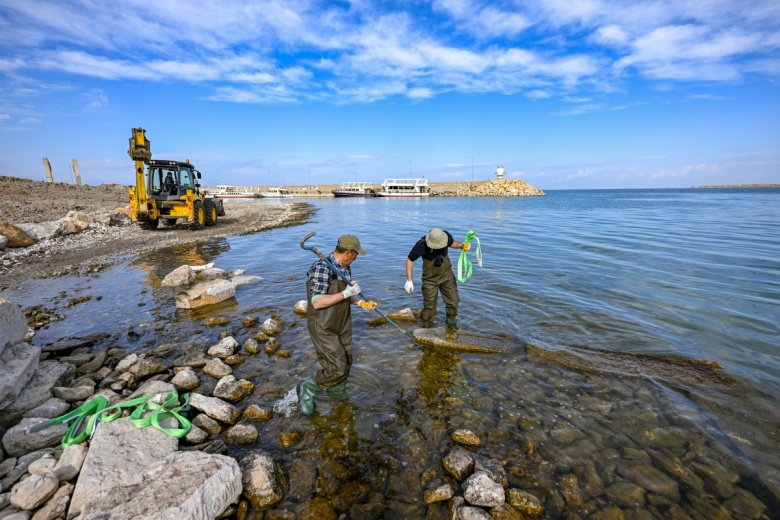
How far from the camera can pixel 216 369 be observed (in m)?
5.62

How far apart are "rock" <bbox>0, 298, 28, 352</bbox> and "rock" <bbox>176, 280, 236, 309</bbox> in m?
3.73

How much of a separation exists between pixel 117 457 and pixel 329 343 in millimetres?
2418

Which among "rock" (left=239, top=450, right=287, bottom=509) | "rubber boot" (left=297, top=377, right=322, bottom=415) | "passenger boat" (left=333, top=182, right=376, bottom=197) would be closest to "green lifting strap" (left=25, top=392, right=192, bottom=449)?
"rock" (left=239, top=450, right=287, bottom=509)

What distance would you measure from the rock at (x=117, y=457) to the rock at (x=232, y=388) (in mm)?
1088

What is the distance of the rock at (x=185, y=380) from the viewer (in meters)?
5.15

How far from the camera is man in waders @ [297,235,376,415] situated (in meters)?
4.38

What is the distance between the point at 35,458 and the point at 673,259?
18.7m

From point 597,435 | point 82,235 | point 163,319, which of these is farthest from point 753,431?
point 82,235

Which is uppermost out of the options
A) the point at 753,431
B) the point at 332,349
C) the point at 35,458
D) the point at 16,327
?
the point at 16,327

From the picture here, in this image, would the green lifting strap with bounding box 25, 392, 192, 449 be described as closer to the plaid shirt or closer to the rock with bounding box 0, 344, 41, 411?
the rock with bounding box 0, 344, 41, 411

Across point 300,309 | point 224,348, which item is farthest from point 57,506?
point 300,309

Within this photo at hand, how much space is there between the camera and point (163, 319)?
25.9ft

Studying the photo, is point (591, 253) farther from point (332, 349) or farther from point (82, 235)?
point (82, 235)

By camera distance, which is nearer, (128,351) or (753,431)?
(753,431)
